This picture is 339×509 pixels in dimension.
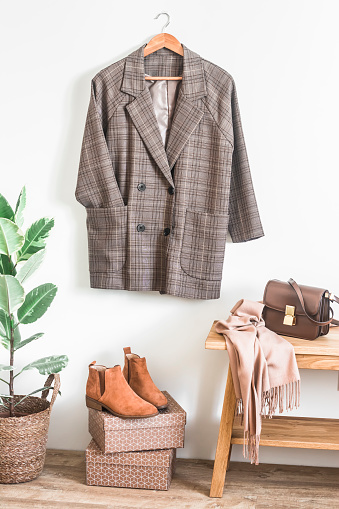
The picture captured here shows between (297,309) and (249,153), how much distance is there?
67 cm

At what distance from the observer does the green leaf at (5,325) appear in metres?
2.02

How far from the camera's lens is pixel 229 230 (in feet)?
7.24

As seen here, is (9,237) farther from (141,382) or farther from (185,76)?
(185,76)

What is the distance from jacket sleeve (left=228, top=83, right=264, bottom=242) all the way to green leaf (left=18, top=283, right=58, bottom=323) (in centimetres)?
76

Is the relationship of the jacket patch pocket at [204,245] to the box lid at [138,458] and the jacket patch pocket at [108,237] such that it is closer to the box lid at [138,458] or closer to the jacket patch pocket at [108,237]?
the jacket patch pocket at [108,237]

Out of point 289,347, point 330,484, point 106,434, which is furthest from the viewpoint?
point 330,484

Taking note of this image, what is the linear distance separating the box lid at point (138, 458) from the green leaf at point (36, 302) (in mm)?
531

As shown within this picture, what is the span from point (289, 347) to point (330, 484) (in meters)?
0.65

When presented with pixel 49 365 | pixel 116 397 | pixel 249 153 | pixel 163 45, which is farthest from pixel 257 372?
pixel 163 45

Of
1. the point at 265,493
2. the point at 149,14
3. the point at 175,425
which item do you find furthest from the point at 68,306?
the point at 149,14

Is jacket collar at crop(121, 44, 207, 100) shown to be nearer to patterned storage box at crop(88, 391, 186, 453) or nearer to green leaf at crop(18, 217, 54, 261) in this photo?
green leaf at crop(18, 217, 54, 261)

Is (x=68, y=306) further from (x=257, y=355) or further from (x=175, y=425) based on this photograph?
(x=257, y=355)

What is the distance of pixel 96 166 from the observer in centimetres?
213

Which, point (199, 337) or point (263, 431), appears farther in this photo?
point (199, 337)
